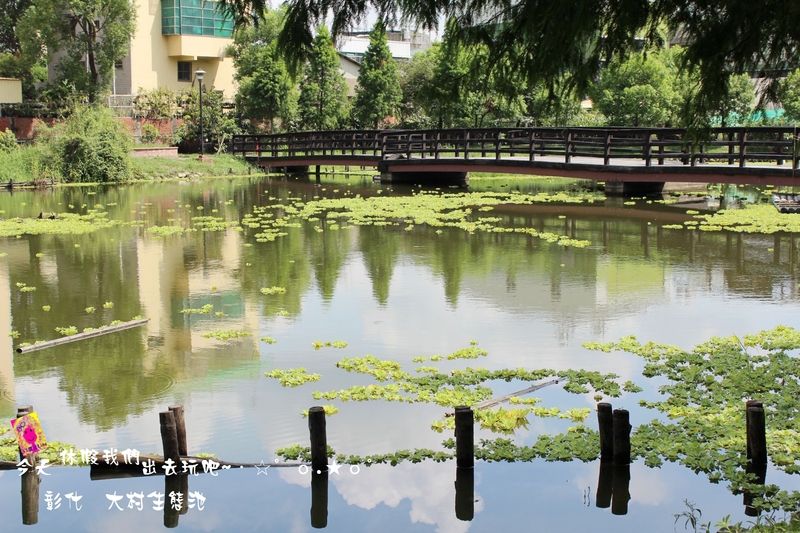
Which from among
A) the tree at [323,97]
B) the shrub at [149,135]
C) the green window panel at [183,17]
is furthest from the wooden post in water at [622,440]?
the green window panel at [183,17]

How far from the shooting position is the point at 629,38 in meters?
7.13

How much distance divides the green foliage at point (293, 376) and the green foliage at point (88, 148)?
2816cm

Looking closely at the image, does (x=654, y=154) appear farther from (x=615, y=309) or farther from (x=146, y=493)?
(x=146, y=493)

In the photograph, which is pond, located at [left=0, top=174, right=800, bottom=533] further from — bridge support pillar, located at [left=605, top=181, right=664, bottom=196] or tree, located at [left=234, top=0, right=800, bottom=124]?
bridge support pillar, located at [left=605, top=181, right=664, bottom=196]

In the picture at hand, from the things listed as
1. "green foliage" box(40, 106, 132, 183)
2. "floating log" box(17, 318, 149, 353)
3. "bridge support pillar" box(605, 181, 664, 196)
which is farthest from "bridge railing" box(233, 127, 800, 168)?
"floating log" box(17, 318, 149, 353)

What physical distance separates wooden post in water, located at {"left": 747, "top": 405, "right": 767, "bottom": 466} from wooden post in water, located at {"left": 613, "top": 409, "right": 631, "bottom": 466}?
946 mm

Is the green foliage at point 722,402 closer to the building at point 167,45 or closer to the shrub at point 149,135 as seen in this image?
the shrub at point 149,135

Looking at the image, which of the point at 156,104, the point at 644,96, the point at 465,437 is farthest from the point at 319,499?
the point at 156,104

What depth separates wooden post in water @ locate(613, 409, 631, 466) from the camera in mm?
7530

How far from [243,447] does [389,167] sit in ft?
93.5

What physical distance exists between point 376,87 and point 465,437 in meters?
42.5

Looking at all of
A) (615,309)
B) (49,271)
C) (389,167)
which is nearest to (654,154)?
(389,167)

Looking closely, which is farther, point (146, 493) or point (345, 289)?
point (345, 289)

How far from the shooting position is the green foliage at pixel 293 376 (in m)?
10.0
